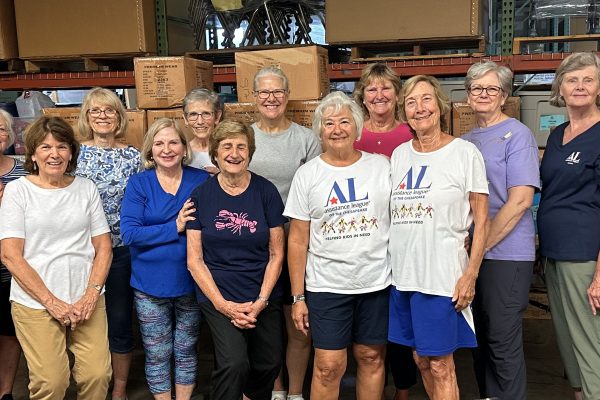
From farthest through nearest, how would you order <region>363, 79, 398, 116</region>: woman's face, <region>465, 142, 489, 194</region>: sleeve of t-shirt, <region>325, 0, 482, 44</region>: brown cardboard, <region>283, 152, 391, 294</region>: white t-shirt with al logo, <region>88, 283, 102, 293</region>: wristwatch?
<region>325, 0, 482, 44</region>: brown cardboard < <region>363, 79, 398, 116</region>: woman's face < <region>88, 283, 102, 293</region>: wristwatch < <region>283, 152, 391, 294</region>: white t-shirt with al logo < <region>465, 142, 489, 194</region>: sleeve of t-shirt

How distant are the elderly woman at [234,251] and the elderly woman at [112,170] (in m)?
0.52

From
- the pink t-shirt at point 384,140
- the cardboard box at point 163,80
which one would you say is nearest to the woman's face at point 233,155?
the pink t-shirt at point 384,140

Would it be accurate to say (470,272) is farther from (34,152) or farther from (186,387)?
(34,152)

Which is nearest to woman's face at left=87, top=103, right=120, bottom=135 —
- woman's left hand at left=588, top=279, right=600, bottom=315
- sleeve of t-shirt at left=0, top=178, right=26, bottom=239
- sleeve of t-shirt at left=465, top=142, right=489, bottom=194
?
sleeve of t-shirt at left=0, top=178, right=26, bottom=239

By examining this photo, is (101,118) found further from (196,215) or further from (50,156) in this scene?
(196,215)

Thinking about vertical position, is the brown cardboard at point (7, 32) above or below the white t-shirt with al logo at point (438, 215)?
above

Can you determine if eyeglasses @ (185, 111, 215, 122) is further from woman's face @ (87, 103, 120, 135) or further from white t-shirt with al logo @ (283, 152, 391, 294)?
white t-shirt with al logo @ (283, 152, 391, 294)

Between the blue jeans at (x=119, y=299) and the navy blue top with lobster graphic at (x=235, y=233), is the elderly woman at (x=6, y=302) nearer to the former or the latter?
the blue jeans at (x=119, y=299)

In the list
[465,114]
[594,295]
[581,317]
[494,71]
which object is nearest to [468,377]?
[581,317]

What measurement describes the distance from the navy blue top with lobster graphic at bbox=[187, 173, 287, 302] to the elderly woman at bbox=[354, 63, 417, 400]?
561 millimetres

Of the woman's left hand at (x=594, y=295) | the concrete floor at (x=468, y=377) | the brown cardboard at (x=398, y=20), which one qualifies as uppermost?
the brown cardboard at (x=398, y=20)

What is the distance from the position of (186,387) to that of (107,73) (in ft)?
7.78

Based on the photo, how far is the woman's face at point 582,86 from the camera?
235 centimetres

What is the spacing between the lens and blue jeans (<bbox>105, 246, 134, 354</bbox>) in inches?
110
